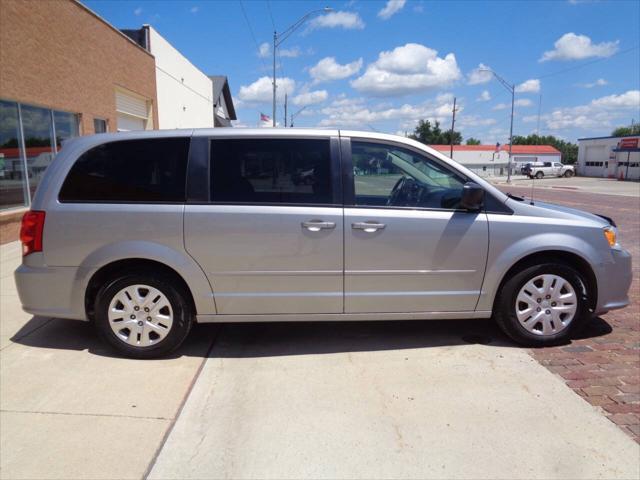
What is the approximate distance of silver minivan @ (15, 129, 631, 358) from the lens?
394cm

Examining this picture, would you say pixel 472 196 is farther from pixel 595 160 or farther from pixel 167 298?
pixel 595 160

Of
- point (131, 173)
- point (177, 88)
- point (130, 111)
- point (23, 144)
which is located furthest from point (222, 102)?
point (131, 173)

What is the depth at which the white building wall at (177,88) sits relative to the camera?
1906 cm

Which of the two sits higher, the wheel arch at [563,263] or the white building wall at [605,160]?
the white building wall at [605,160]

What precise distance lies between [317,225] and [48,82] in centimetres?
937

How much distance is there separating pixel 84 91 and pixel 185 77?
11715 millimetres

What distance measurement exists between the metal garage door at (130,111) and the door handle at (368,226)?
A: 12693mm

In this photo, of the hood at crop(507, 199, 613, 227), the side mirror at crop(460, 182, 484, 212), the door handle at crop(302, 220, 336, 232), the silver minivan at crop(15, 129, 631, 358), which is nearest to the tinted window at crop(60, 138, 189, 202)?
the silver minivan at crop(15, 129, 631, 358)

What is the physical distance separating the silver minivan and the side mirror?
0.07ft

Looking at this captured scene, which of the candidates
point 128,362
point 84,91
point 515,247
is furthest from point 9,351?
point 84,91

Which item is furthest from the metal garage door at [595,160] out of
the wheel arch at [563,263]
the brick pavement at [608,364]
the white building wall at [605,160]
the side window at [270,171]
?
the side window at [270,171]

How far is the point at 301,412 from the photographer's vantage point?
3.29 meters

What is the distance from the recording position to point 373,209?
403 centimetres

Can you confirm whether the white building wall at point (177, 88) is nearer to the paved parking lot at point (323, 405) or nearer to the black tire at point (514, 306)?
the paved parking lot at point (323, 405)
